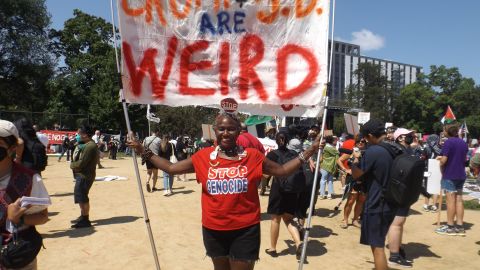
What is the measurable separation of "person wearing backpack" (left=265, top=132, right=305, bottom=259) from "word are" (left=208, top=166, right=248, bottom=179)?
8.68 ft

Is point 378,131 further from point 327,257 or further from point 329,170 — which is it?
point 329,170

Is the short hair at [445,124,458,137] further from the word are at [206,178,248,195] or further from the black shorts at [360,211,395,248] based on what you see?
the word are at [206,178,248,195]

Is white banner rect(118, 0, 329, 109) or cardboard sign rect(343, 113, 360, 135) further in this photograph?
cardboard sign rect(343, 113, 360, 135)

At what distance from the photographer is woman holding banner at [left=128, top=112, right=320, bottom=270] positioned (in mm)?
3406

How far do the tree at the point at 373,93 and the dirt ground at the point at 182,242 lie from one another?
5729 cm

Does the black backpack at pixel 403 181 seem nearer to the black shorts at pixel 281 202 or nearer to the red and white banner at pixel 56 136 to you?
the black shorts at pixel 281 202

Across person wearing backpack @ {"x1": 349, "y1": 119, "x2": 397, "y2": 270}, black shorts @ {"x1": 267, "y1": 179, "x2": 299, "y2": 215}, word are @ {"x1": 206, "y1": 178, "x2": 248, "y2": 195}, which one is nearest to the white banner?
word are @ {"x1": 206, "y1": 178, "x2": 248, "y2": 195}

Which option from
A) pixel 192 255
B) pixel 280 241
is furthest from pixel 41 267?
pixel 280 241

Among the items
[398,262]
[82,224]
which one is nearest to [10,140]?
[398,262]

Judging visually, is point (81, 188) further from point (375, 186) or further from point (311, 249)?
point (375, 186)

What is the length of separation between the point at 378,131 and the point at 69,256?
466 cm

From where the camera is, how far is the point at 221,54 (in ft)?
14.1

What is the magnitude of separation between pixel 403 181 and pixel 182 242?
148 inches

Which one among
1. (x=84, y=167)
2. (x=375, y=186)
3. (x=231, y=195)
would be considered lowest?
(x=84, y=167)
